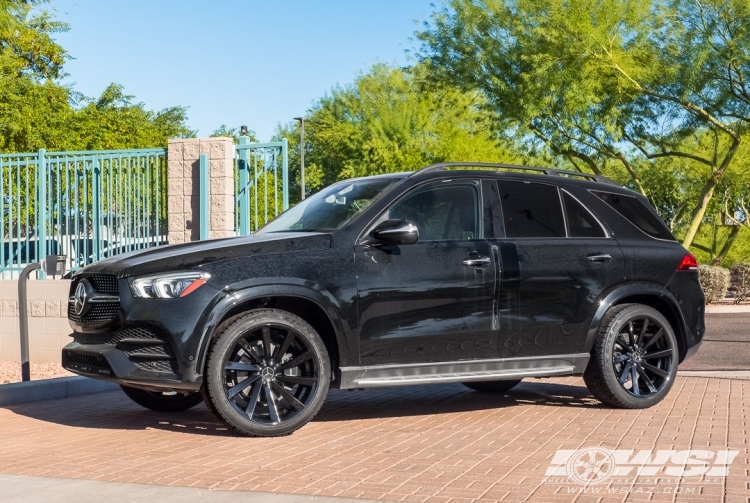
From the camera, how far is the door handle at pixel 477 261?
801 centimetres

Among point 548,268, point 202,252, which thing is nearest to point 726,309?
point 548,268

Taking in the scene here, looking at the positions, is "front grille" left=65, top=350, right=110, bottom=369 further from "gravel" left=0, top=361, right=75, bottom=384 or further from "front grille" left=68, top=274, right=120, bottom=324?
"gravel" left=0, top=361, right=75, bottom=384

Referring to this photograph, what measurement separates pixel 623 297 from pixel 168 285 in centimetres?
379

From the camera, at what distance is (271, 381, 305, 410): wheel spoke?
730 centimetres

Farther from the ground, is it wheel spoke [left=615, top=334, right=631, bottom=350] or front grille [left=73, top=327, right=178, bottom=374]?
front grille [left=73, top=327, right=178, bottom=374]

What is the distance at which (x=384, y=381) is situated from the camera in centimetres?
763

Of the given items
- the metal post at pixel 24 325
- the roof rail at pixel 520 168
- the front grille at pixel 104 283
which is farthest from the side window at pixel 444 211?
the metal post at pixel 24 325

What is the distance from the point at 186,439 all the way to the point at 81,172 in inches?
338

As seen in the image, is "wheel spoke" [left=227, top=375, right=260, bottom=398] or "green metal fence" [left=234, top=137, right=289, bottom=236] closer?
"wheel spoke" [left=227, top=375, right=260, bottom=398]

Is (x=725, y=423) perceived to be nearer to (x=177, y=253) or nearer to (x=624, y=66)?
(x=177, y=253)

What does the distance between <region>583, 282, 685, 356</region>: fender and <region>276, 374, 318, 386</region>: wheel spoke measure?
94.8 inches

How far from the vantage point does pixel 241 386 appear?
7223mm

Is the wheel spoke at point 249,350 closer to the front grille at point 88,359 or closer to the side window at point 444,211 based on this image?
the front grille at point 88,359

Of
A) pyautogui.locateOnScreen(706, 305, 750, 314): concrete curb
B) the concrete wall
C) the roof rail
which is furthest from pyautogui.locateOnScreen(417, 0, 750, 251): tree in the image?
the roof rail
